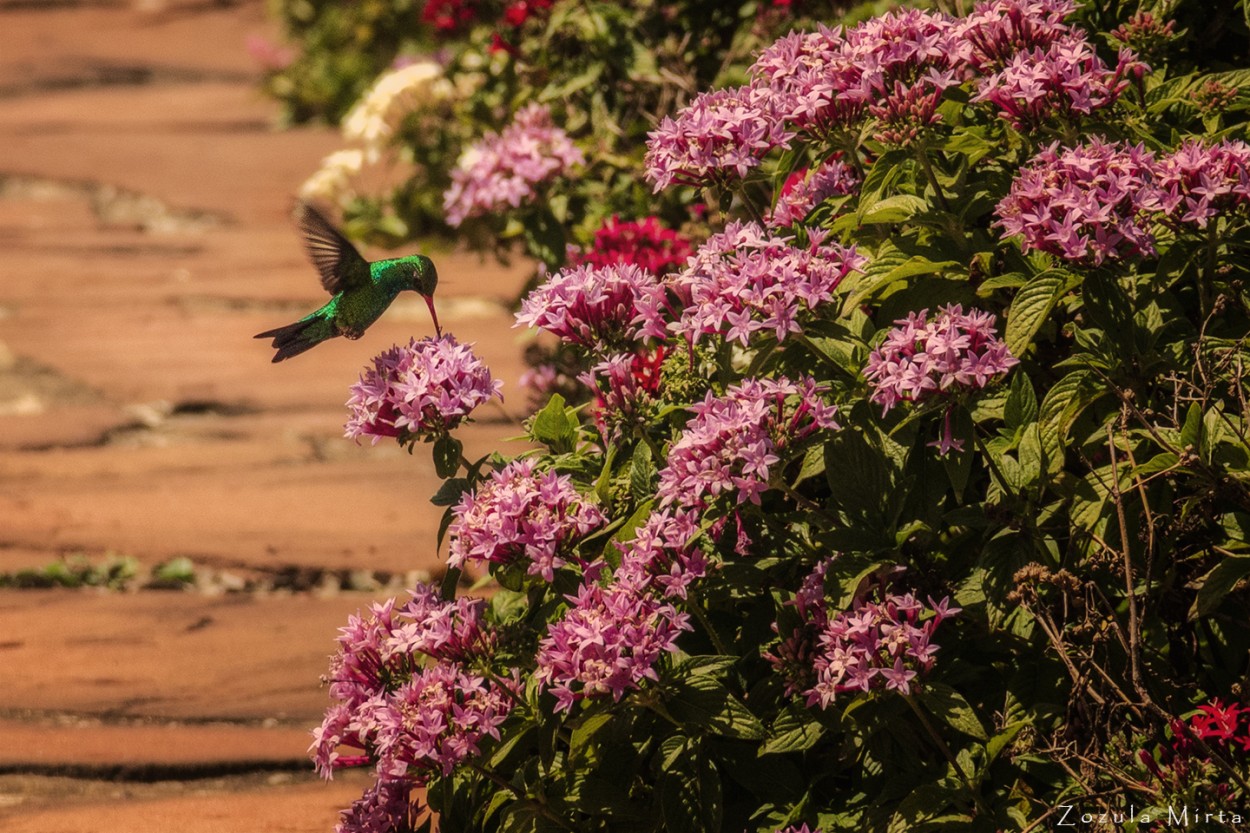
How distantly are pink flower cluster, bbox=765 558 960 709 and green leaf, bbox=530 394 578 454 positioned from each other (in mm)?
559

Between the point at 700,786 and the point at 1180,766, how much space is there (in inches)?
26.3

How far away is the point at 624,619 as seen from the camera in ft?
5.93

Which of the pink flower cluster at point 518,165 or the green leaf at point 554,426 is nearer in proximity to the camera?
the green leaf at point 554,426

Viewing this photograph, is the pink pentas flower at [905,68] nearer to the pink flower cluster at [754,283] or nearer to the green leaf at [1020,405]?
the pink flower cluster at [754,283]

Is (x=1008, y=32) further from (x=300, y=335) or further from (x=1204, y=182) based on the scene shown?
(x=300, y=335)

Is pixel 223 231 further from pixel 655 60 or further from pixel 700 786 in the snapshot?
pixel 700 786

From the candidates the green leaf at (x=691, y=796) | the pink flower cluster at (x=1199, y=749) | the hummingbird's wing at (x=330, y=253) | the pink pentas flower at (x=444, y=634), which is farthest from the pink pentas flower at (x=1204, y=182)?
the hummingbird's wing at (x=330, y=253)

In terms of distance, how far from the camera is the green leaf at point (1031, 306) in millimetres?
1960

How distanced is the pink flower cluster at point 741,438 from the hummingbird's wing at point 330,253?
2.58ft

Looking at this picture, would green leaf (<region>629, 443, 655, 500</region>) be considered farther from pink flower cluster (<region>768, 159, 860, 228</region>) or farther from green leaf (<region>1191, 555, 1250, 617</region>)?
green leaf (<region>1191, 555, 1250, 617</region>)

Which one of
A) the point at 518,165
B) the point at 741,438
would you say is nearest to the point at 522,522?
the point at 741,438

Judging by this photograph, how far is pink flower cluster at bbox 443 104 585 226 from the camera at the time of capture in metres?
3.67

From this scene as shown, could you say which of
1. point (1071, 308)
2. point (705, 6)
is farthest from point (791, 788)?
point (705, 6)

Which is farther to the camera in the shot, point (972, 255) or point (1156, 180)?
point (972, 255)
